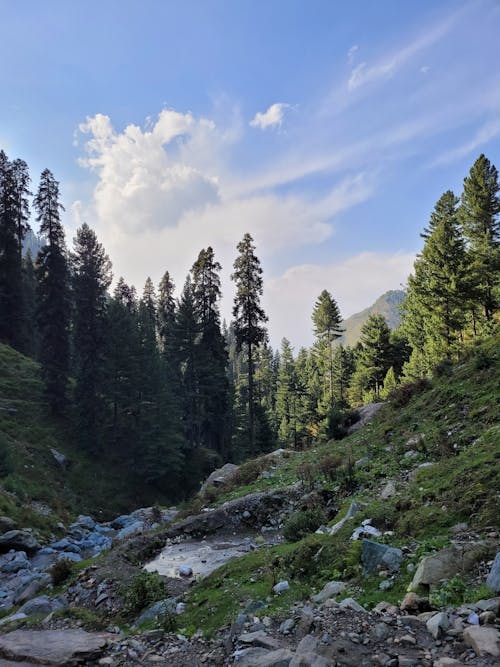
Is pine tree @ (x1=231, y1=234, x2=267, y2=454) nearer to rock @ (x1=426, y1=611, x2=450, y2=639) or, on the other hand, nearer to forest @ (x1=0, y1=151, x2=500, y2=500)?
forest @ (x1=0, y1=151, x2=500, y2=500)

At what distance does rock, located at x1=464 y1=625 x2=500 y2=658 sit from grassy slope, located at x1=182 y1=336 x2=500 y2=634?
796 mm

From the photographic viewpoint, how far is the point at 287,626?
19.8 ft

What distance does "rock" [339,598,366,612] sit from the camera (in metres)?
5.84

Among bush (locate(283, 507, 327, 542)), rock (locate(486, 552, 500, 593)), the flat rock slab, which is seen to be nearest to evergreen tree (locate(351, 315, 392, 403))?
bush (locate(283, 507, 327, 542))

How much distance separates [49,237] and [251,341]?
66.0 feet

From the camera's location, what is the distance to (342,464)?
1573cm

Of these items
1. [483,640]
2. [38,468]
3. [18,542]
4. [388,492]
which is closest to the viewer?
[483,640]

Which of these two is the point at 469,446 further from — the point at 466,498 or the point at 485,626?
the point at 485,626

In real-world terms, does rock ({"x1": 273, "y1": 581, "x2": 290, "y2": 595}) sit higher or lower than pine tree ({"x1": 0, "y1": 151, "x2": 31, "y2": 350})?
lower

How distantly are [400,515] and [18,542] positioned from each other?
51.3ft

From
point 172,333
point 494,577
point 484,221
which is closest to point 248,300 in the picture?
point 172,333

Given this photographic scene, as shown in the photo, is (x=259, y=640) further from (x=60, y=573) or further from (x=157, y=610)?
(x=60, y=573)

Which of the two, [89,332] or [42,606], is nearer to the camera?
[42,606]

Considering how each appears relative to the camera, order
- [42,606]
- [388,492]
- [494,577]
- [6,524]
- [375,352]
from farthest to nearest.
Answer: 1. [375,352]
2. [6,524]
3. [388,492]
4. [42,606]
5. [494,577]
